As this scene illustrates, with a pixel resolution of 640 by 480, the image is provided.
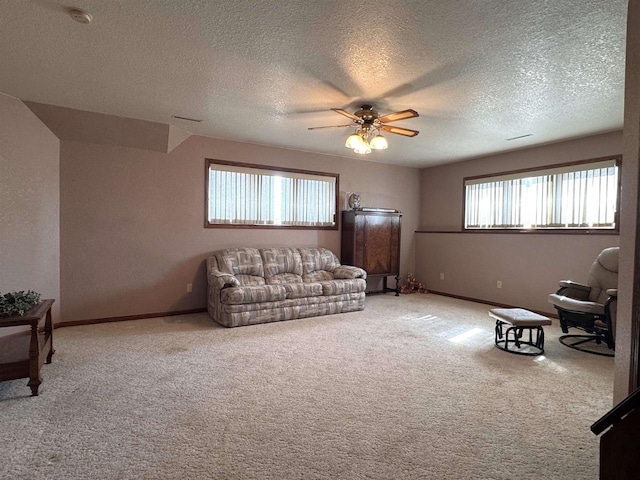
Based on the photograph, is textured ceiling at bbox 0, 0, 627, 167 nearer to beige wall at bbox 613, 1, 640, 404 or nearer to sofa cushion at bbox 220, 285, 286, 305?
beige wall at bbox 613, 1, 640, 404

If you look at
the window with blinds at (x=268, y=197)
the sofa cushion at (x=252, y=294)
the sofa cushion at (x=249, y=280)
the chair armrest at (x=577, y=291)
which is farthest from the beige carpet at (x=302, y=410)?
the window with blinds at (x=268, y=197)

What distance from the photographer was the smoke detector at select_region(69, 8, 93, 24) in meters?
2.03

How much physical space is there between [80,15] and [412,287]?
6200 mm

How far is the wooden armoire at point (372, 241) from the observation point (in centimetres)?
575

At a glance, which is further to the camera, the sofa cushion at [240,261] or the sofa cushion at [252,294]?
the sofa cushion at [240,261]

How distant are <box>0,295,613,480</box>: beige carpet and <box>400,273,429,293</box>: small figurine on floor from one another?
2.91 meters

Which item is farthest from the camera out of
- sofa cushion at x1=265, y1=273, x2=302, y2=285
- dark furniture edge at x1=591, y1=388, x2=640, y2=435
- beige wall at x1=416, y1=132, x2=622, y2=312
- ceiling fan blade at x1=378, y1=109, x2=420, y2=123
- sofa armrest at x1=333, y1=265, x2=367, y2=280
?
sofa armrest at x1=333, y1=265, x2=367, y2=280

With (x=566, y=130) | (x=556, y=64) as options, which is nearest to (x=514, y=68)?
(x=556, y=64)

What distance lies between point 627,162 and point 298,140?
4.06 metres

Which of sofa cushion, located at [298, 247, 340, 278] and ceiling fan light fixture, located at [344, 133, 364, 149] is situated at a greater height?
ceiling fan light fixture, located at [344, 133, 364, 149]

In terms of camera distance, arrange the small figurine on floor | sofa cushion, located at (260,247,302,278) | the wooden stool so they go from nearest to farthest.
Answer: the wooden stool < sofa cushion, located at (260,247,302,278) < the small figurine on floor

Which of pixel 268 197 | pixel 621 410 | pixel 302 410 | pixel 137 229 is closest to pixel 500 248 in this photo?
pixel 268 197

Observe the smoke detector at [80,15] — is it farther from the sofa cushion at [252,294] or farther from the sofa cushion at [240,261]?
the sofa cushion at [240,261]

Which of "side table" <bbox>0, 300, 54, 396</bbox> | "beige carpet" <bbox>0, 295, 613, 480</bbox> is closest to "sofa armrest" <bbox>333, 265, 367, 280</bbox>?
"beige carpet" <bbox>0, 295, 613, 480</bbox>
